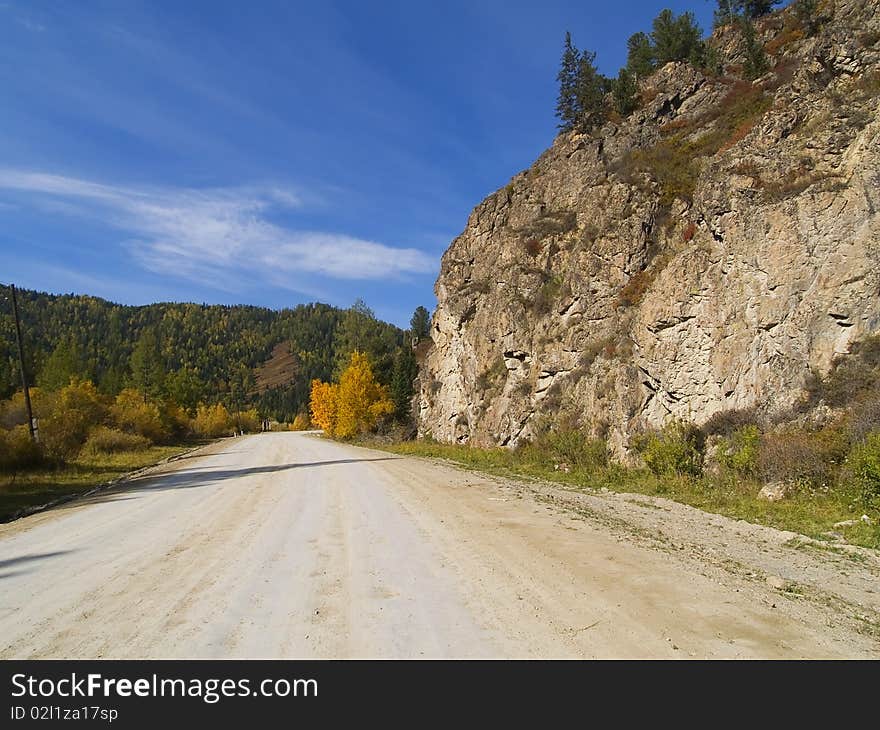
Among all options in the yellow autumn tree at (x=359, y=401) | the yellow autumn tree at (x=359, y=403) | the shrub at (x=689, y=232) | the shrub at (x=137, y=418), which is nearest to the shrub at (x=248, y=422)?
the shrub at (x=137, y=418)

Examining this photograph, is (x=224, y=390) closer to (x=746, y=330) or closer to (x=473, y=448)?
(x=473, y=448)

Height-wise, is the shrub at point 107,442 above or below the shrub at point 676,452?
below

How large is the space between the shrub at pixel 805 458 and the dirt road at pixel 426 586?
301 cm

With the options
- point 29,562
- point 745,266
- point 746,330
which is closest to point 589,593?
point 29,562

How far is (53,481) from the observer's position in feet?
67.0

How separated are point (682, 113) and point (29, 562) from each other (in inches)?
1660

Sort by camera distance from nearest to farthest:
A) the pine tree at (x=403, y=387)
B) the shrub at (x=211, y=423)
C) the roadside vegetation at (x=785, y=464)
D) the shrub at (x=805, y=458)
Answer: the roadside vegetation at (x=785, y=464) < the shrub at (x=805, y=458) < the pine tree at (x=403, y=387) < the shrub at (x=211, y=423)

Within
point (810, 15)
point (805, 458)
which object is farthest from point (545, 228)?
point (805, 458)

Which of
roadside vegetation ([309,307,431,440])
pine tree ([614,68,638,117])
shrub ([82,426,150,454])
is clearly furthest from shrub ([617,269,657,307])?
shrub ([82,426,150,454])

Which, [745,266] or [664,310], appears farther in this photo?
[664,310]

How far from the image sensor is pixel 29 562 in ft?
26.1

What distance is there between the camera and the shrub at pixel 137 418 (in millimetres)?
46375

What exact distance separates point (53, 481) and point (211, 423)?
236ft

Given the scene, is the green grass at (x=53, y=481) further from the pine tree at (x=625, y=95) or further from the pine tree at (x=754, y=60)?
the pine tree at (x=754, y=60)
